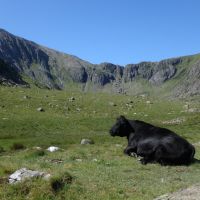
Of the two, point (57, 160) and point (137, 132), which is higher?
point (137, 132)

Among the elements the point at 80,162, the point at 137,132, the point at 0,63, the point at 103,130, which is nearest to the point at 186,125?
the point at 103,130

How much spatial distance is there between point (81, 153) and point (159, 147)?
198 inches

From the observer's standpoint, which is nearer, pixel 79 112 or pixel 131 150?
pixel 131 150

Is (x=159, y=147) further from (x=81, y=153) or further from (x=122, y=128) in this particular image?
(x=81, y=153)

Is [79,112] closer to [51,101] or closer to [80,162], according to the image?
[51,101]

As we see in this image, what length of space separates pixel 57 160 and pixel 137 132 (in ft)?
14.8

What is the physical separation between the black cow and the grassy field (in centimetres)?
46

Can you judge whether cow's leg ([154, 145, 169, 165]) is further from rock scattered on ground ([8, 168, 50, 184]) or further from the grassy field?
rock scattered on ground ([8, 168, 50, 184])

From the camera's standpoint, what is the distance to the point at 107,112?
58094mm

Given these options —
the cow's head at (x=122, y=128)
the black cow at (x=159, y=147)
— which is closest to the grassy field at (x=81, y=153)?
the black cow at (x=159, y=147)

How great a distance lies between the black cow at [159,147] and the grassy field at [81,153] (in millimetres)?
464

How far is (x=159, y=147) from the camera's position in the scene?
70.2 feet

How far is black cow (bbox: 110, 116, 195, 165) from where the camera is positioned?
21000mm

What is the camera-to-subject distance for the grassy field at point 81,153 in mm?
14898
